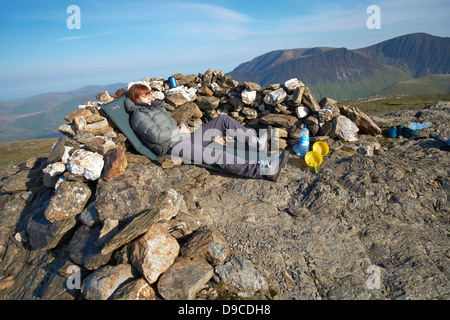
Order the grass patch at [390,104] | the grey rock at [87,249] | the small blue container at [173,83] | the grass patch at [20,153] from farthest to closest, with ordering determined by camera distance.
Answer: the grass patch at [20,153]
the grass patch at [390,104]
the small blue container at [173,83]
the grey rock at [87,249]

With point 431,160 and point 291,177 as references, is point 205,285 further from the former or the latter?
point 431,160

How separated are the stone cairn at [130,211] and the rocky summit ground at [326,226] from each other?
251mm

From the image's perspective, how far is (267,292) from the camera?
3.93 metres

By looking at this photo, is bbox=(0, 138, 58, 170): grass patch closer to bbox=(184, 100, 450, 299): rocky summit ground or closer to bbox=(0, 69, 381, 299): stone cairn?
bbox=(0, 69, 381, 299): stone cairn

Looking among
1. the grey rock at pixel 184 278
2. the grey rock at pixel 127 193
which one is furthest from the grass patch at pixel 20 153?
the grey rock at pixel 184 278

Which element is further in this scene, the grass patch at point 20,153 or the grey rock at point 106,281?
the grass patch at point 20,153

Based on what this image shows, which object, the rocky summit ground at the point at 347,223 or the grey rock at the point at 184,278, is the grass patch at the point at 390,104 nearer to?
the rocky summit ground at the point at 347,223

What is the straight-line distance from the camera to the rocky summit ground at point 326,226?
409cm

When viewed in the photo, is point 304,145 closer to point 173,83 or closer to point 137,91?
point 137,91

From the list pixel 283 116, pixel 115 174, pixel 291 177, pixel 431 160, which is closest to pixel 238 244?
pixel 291 177

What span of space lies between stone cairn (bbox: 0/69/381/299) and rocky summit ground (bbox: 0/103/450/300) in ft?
0.82

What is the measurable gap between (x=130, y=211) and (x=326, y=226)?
4.30m

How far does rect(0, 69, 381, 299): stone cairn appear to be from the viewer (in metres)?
4.00

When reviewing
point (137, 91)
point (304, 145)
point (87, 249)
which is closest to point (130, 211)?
point (87, 249)
